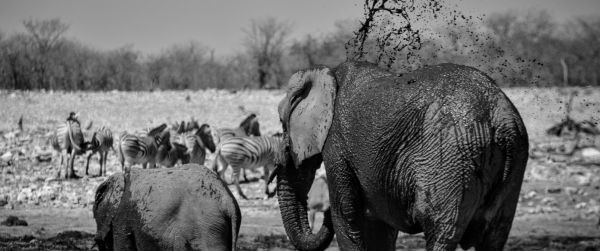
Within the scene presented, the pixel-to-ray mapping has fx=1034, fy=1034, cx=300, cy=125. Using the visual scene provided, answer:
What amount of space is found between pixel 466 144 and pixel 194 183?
222 centimetres

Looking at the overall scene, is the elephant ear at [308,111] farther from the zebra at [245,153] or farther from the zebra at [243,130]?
the zebra at [243,130]

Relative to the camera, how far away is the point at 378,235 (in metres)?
7.39

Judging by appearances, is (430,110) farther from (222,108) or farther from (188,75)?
(188,75)

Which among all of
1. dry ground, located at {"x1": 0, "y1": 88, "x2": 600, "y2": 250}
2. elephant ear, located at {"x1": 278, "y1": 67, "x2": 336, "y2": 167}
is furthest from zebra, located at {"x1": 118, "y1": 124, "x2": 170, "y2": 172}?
elephant ear, located at {"x1": 278, "y1": 67, "x2": 336, "y2": 167}

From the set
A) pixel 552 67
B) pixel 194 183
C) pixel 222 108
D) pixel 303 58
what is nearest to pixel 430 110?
pixel 194 183

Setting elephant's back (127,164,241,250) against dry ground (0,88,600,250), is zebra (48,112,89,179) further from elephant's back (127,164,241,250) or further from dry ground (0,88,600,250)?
elephant's back (127,164,241,250)

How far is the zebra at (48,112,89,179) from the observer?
2147cm

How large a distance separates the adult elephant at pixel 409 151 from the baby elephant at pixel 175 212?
63 centimetres

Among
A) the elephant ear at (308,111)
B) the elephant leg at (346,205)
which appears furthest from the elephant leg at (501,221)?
the elephant ear at (308,111)

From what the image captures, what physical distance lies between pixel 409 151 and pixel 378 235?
1.25 meters

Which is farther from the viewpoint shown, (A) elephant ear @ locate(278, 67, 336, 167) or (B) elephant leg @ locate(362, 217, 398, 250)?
(B) elephant leg @ locate(362, 217, 398, 250)

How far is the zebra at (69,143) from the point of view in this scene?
21.5 metres

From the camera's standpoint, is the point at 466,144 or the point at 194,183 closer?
the point at 466,144

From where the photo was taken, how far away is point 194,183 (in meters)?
7.35
